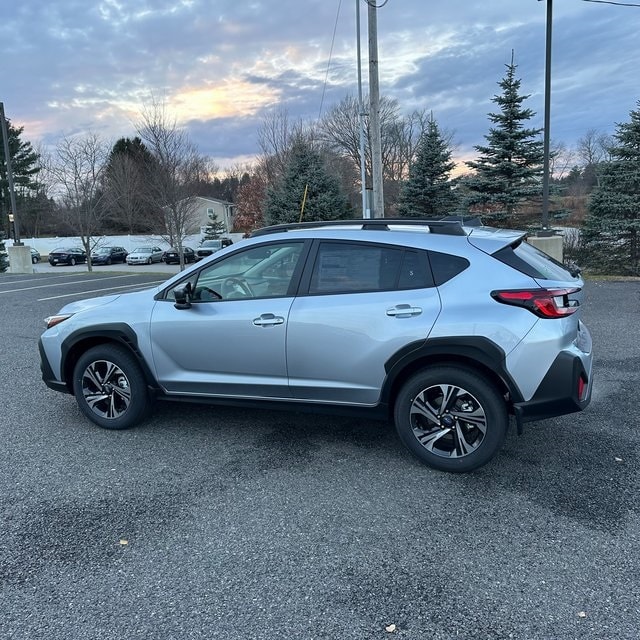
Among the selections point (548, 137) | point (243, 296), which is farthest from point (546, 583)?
point (548, 137)

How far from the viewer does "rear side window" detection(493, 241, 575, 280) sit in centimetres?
336

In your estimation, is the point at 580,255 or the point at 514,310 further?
the point at 580,255

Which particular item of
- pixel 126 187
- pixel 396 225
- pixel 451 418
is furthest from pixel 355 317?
pixel 126 187

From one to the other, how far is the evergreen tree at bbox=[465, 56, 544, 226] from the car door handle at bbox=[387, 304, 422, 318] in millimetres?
15186

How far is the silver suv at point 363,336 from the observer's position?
→ 3258 mm

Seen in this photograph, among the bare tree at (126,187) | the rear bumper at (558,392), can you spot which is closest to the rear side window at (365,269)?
the rear bumper at (558,392)

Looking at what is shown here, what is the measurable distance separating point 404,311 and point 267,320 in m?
1.01

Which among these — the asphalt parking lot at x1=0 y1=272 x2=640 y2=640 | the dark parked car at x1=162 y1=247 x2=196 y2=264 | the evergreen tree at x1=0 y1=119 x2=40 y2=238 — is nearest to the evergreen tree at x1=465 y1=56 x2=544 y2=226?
the asphalt parking lot at x1=0 y1=272 x2=640 y2=640

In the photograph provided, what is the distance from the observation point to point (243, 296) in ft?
13.0

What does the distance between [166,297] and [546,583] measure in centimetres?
324

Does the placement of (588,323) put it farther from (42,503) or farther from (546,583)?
(42,503)

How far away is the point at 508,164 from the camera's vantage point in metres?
17.0

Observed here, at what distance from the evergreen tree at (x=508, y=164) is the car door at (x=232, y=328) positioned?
49.3 feet

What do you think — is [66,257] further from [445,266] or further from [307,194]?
[445,266]
